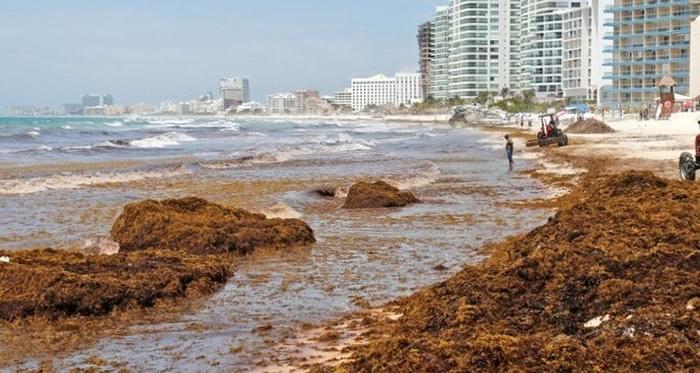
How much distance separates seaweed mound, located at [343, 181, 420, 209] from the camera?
18219mm

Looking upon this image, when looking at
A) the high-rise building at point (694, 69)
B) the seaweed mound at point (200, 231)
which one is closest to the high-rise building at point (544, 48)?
the high-rise building at point (694, 69)

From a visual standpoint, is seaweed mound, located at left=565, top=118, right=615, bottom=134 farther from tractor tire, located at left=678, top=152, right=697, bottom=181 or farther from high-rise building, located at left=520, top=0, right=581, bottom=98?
high-rise building, located at left=520, top=0, right=581, bottom=98

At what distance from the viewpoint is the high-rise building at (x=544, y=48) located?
171125 mm

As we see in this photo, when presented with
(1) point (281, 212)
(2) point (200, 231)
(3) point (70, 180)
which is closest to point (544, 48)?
(3) point (70, 180)

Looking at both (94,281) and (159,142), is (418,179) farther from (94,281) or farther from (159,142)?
(159,142)

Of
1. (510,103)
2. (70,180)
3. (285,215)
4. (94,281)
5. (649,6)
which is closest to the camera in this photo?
(94,281)

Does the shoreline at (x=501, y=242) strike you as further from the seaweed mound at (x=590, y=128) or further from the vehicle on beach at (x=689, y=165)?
the seaweed mound at (x=590, y=128)

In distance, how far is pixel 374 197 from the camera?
1831 centimetres

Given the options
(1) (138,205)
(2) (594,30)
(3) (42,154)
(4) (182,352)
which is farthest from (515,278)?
(2) (594,30)

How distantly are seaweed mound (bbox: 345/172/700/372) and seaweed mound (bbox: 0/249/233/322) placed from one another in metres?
2.65

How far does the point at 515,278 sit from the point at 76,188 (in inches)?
789

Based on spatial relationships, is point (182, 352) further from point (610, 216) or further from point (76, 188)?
point (76, 188)

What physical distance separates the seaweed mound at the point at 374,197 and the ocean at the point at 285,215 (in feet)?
1.95

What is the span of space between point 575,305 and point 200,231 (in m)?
7.44
